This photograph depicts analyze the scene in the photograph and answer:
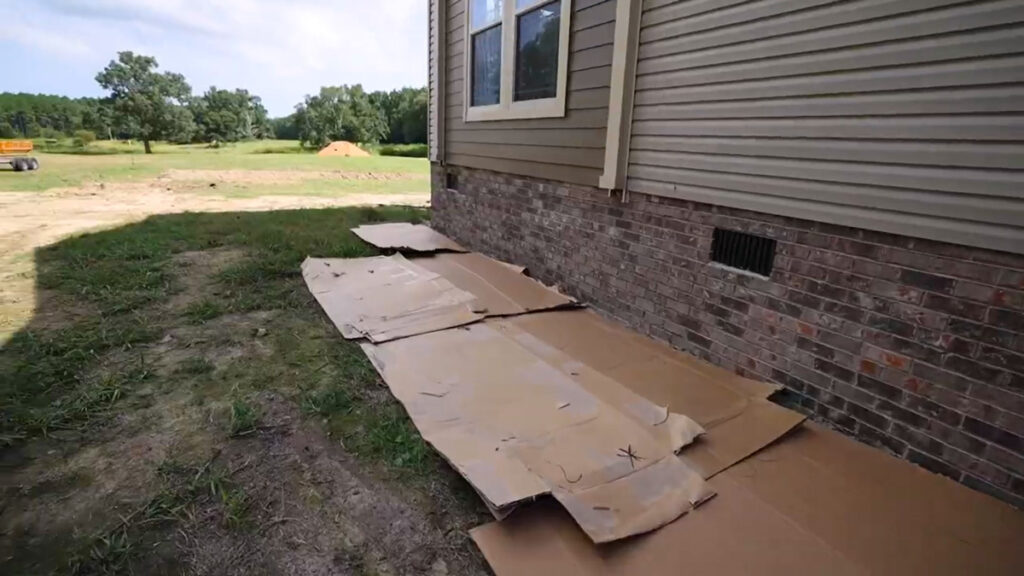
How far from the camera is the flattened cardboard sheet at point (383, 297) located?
10.7 feet

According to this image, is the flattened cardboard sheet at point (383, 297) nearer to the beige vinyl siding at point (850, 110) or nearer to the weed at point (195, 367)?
the weed at point (195, 367)

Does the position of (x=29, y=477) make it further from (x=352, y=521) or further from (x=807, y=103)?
(x=807, y=103)

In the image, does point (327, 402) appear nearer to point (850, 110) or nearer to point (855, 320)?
point (855, 320)

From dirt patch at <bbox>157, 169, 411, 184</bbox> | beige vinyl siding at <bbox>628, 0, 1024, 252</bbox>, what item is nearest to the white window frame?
beige vinyl siding at <bbox>628, 0, 1024, 252</bbox>

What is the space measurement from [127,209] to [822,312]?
9.41m

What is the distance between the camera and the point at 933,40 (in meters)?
1.73

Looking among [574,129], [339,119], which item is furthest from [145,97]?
[574,129]

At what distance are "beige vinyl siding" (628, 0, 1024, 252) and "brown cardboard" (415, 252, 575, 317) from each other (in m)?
1.30

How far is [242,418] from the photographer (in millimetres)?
2227

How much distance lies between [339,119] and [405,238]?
43.7 meters

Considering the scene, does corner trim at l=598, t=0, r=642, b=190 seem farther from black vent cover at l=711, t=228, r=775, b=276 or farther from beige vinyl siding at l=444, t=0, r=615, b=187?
black vent cover at l=711, t=228, r=775, b=276

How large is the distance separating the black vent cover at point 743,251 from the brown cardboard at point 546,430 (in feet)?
2.92

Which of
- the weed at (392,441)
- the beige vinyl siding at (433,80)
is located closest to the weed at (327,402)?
the weed at (392,441)

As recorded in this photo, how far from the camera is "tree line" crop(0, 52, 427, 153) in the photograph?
27.1 m
